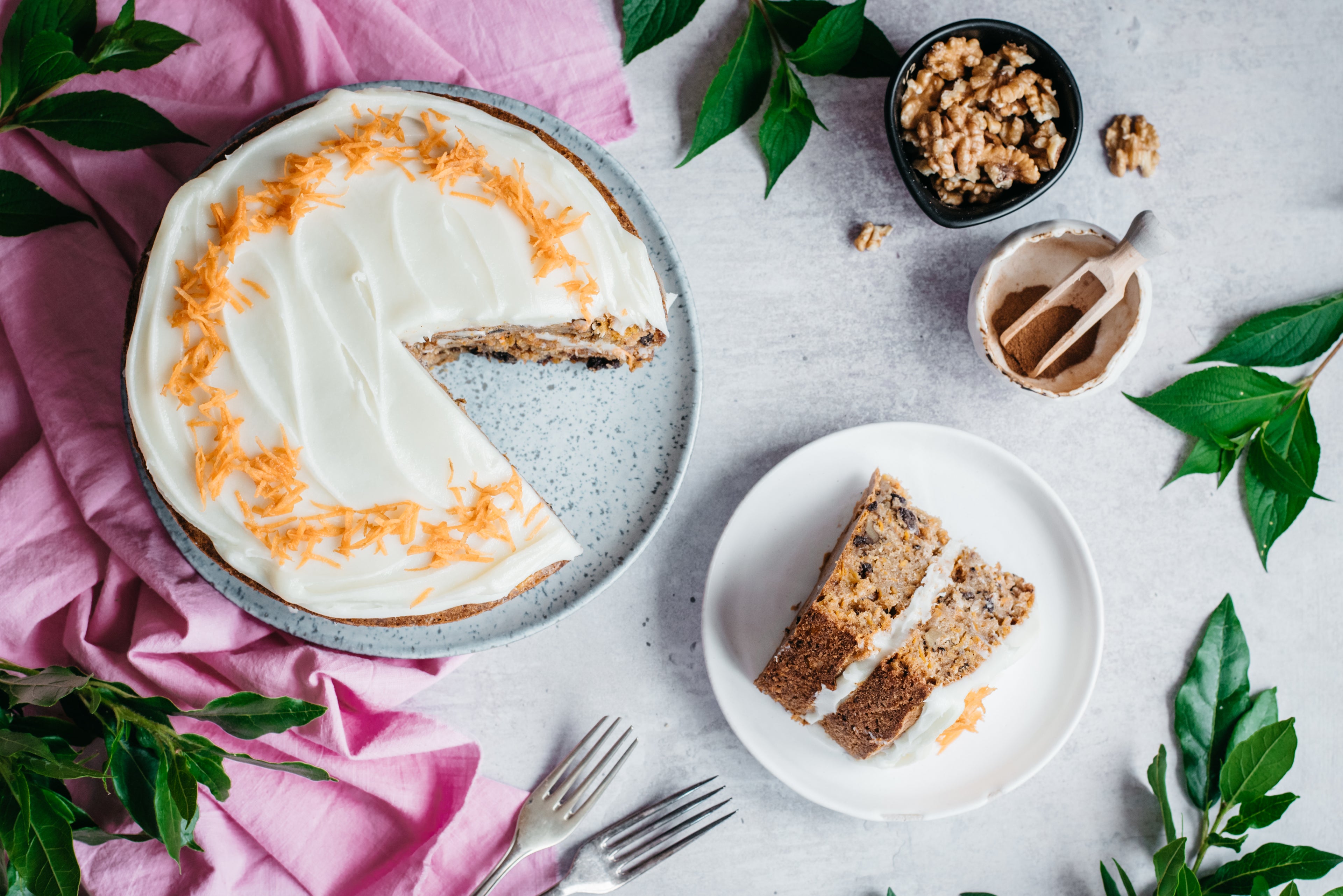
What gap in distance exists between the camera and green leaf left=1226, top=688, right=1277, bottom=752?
309cm

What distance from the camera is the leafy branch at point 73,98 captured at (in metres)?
2.54

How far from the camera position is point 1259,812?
295cm

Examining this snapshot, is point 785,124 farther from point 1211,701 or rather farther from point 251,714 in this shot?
point 1211,701

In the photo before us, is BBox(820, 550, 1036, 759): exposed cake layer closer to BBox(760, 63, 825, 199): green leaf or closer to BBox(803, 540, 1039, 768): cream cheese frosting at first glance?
BBox(803, 540, 1039, 768): cream cheese frosting

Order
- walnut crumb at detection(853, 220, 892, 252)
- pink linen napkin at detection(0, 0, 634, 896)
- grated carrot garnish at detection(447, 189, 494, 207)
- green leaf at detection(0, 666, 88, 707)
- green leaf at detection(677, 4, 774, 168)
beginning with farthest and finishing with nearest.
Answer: walnut crumb at detection(853, 220, 892, 252) < green leaf at detection(677, 4, 774, 168) < pink linen napkin at detection(0, 0, 634, 896) < grated carrot garnish at detection(447, 189, 494, 207) < green leaf at detection(0, 666, 88, 707)

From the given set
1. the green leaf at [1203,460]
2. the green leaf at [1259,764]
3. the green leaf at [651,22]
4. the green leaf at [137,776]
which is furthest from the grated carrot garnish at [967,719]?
the green leaf at [651,22]

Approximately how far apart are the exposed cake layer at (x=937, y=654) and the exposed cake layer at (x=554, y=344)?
3.95ft

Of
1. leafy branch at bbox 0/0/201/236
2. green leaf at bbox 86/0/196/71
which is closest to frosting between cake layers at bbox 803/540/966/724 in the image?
leafy branch at bbox 0/0/201/236

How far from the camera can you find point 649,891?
9.93ft

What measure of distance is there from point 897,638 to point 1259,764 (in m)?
1.44

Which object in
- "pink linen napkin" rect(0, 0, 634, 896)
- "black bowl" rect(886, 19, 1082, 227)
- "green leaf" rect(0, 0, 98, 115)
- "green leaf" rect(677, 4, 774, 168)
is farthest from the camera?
"green leaf" rect(677, 4, 774, 168)

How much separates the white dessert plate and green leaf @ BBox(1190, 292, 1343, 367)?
0.82 meters

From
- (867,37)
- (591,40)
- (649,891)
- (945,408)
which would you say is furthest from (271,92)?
(649,891)

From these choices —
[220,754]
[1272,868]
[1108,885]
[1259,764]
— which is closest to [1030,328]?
[1259,764]
